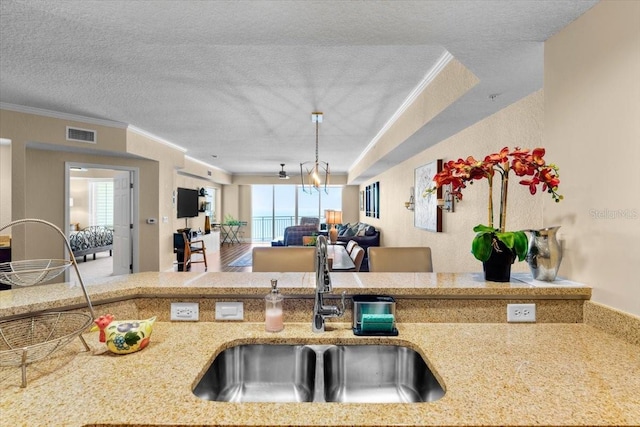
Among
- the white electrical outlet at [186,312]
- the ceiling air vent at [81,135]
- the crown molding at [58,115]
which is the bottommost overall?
the white electrical outlet at [186,312]

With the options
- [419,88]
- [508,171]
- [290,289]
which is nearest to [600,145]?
[508,171]

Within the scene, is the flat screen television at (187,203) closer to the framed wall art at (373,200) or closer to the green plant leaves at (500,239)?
the framed wall art at (373,200)

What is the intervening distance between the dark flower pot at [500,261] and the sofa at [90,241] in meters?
7.95

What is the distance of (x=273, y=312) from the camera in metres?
1.28

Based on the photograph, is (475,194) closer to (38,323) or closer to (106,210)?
(38,323)

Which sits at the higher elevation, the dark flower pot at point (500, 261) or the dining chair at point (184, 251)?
the dark flower pot at point (500, 261)

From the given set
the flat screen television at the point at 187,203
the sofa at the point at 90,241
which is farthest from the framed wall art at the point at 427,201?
the sofa at the point at 90,241

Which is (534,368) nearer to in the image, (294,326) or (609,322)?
(609,322)

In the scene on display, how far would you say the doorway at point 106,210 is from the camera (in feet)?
17.6

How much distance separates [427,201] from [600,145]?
3.07 meters

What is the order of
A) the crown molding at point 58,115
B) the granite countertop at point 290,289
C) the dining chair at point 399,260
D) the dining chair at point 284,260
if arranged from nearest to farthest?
the granite countertop at point 290,289, the dining chair at point 284,260, the dining chair at point 399,260, the crown molding at point 58,115

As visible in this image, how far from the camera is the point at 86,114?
411 centimetres

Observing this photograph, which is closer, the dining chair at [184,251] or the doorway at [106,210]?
the doorway at [106,210]

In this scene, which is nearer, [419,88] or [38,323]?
[38,323]
